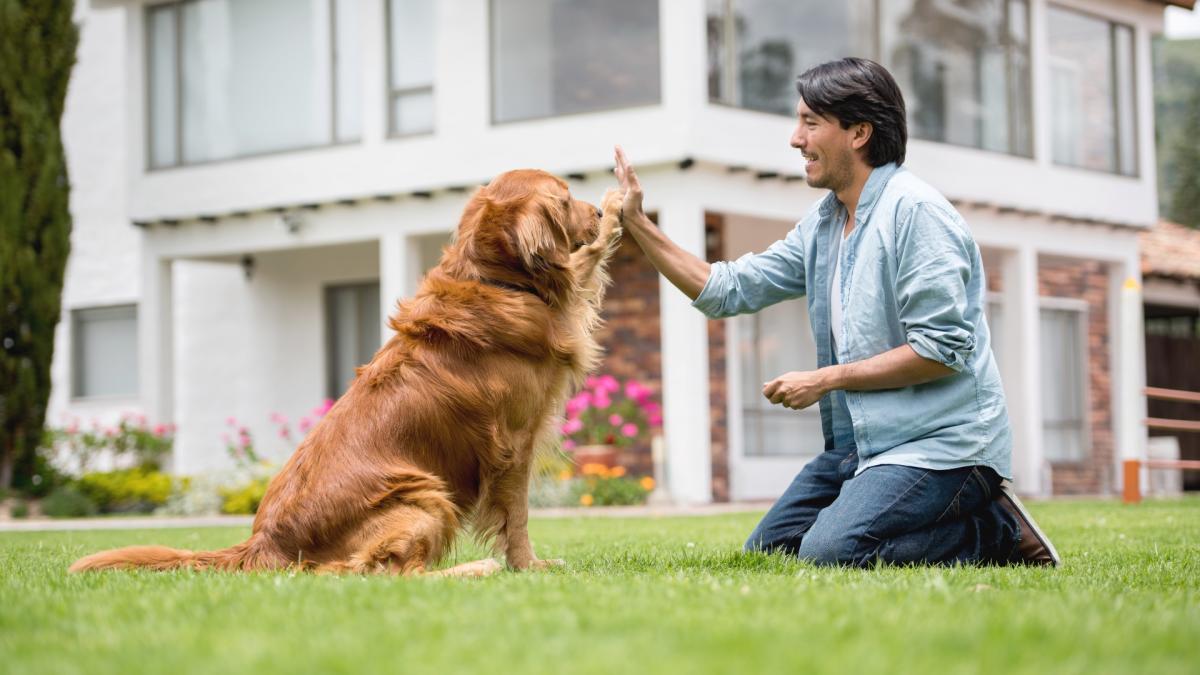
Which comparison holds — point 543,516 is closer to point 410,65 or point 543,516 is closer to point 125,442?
point 410,65

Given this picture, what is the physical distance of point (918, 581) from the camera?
4109 mm

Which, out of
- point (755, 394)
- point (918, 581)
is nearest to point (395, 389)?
point (918, 581)

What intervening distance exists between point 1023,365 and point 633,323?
436 cm

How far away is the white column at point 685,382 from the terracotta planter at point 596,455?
32.9 inches

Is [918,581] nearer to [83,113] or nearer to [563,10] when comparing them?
[563,10]

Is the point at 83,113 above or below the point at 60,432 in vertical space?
above

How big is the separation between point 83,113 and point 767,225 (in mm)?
10237

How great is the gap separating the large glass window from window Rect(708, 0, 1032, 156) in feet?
0.03

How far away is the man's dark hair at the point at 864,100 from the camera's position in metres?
5.13

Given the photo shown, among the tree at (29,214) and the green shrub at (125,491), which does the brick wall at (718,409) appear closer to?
the green shrub at (125,491)

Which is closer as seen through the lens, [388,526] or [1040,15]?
[388,526]

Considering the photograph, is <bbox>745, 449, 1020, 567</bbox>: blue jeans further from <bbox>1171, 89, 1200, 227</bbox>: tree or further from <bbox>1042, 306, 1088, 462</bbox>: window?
<bbox>1171, 89, 1200, 227</bbox>: tree

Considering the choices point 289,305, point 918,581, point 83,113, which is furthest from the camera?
point 83,113

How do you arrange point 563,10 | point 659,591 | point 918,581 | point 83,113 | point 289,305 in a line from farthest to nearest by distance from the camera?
1. point 83,113
2. point 289,305
3. point 563,10
4. point 918,581
5. point 659,591
